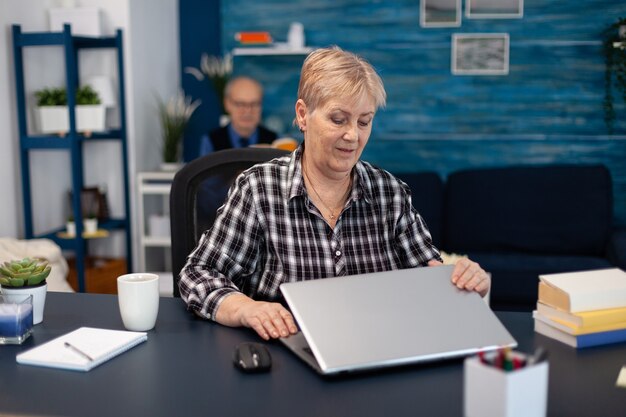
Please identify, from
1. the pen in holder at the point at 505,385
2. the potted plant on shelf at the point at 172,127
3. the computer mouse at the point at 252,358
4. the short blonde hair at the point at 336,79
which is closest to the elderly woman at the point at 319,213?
the short blonde hair at the point at 336,79

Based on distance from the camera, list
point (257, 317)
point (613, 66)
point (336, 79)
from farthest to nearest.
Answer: point (613, 66)
point (336, 79)
point (257, 317)

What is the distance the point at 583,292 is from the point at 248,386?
64 centimetres

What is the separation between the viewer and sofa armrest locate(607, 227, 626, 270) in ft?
12.2

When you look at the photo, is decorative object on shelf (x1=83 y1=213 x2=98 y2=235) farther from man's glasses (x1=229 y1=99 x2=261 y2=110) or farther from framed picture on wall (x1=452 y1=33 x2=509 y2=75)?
framed picture on wall (x1=452 y1=33 x2=509 y2=75)

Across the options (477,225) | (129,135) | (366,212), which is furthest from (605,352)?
(129,135)

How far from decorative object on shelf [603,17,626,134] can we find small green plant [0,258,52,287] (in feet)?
11.2

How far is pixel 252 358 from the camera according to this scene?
4.12ft

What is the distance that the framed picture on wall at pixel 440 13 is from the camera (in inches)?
168

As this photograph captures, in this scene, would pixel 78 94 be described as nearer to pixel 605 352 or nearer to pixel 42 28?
pixel 42 28

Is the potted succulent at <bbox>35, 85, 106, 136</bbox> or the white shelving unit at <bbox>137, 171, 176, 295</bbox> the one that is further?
the white shelving unit at <bbox>137, 171, 176, 295</bbox>

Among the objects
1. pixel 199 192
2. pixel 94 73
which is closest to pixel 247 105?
pixel 94 73

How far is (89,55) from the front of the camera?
4273mm

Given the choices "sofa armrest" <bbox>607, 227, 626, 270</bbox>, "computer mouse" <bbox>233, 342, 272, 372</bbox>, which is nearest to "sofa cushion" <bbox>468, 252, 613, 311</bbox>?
"sofa armrest" <bbox>607, 227, 626, 270</bbox>

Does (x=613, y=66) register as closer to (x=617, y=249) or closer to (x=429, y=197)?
(x=617, y=249)
